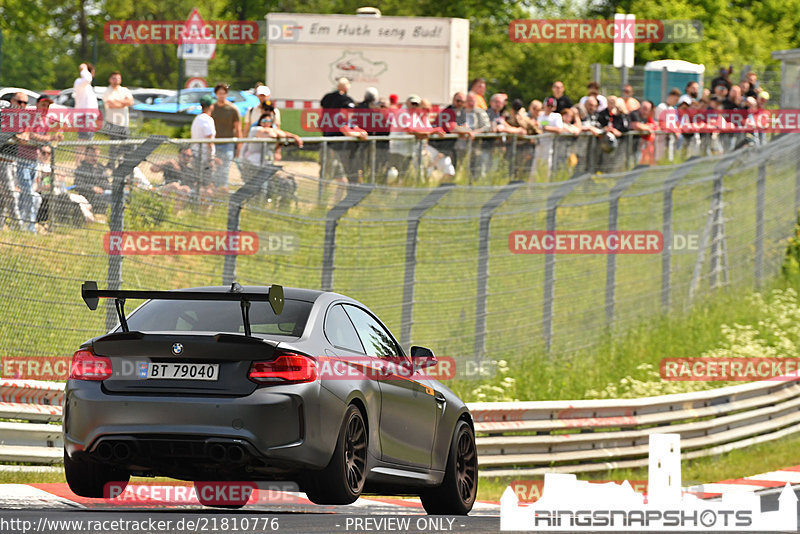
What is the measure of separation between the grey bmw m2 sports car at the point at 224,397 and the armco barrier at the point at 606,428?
5.98 metres

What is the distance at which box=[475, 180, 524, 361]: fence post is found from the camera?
702 inches

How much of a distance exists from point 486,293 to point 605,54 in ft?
169

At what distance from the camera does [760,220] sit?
26719 millimetres

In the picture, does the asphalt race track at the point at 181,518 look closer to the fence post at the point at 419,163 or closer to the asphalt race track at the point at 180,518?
the asphalt race track at the point at 180,518

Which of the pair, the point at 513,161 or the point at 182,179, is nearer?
the point at 182,179

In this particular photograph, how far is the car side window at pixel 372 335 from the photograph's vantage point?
9742 millimetres

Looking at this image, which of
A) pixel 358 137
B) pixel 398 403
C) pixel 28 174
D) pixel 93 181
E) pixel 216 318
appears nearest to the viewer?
pixel 216 318

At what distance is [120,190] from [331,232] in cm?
279

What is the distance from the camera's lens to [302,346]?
343 inches

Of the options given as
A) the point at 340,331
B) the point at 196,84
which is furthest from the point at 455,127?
the point at 196,84

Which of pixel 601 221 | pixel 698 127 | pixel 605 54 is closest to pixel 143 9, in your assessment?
pixel 605 54

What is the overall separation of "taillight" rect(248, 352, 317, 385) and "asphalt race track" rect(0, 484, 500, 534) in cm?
79

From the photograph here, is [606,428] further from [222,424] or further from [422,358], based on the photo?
[222,424]

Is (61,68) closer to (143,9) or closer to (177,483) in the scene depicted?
(143,9)
